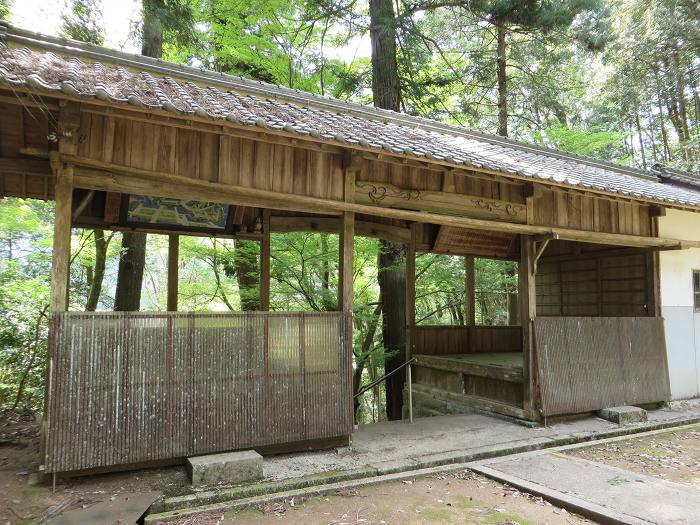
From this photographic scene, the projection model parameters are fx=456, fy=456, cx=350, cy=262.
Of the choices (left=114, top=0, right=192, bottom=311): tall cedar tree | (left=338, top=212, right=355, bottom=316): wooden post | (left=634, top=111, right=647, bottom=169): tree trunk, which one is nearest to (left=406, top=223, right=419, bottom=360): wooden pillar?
(left=338, top=212, right=355, bottom=316): wooden post

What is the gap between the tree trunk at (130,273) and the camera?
9.73 metres

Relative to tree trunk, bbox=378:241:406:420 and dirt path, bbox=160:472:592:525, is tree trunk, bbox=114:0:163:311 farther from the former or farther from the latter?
dirt path, bbox=160:472:592:525

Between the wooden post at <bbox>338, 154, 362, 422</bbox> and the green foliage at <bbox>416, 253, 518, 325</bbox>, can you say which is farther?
the green foliage at <bbox>416, 253, 518, 325</bbox>

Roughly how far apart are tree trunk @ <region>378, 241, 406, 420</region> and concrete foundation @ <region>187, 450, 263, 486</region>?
6057 mm

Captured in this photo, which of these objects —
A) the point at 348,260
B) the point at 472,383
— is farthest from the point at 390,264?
the point at 348,260

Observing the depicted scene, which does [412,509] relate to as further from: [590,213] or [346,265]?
[590,213]

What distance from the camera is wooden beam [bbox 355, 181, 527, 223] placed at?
6.27 meters

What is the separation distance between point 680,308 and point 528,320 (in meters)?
4.33

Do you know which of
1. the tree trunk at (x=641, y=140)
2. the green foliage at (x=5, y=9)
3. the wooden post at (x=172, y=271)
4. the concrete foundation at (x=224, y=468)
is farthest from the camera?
the tree trunk at (x=641, y=140)

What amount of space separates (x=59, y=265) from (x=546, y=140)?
15.7 m

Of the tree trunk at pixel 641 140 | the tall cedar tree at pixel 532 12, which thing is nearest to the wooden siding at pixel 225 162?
the tall cedar tree at pixel 532 12

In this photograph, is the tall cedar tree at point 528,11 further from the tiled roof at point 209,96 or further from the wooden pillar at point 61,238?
the wooden pillar at point 61,238

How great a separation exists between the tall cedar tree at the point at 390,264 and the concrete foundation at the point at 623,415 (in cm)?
415

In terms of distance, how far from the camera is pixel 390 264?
11.1 m
